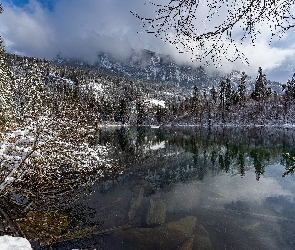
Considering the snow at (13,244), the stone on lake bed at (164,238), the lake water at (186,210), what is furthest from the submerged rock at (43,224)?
the snow at (13,244)

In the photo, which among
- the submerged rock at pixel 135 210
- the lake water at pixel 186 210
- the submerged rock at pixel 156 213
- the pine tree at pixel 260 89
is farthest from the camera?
the pine tree at pixel 260 89

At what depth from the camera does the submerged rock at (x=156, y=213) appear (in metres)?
12.2

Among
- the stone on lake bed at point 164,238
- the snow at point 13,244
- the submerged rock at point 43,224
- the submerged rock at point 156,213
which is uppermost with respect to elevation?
the snow at point 13,244

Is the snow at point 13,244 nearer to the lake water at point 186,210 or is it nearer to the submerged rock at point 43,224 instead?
the submerged rock at point 43,224

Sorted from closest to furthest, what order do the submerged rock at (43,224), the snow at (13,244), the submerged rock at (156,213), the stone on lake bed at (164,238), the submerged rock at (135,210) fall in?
the snow at (13,244) → the submerged rock at (43,224) → the stone on lake bed at (164,238) → the submerged rock at (156,213) → the submerged rock at (135,210)

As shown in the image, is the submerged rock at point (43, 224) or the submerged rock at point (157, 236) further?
the submerged rock at point (157, 236)

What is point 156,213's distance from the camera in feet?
43.3

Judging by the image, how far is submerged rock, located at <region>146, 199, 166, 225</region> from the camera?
1217 centimetres

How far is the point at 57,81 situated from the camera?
18738 cm

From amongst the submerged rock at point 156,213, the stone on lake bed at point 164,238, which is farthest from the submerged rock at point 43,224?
the submerged rock at point 156,213

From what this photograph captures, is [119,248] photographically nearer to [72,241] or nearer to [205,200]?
[72,241]

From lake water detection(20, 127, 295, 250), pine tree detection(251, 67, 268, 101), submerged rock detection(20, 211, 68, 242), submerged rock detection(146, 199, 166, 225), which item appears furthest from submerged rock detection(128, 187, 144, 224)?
pine tree detection(251, 67, 268, 101)

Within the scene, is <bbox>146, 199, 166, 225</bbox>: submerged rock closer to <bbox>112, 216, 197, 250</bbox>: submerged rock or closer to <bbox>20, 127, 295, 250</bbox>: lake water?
<bbox>20, 127, 295, 250</bbox>: lake water

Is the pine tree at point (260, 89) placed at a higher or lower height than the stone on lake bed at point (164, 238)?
higher
